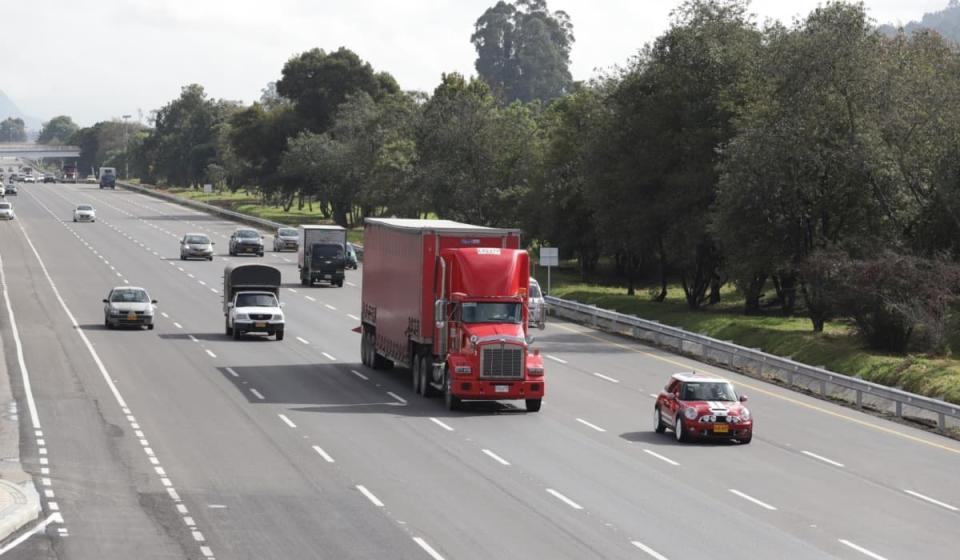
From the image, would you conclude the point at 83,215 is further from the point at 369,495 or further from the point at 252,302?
the point at 369,495

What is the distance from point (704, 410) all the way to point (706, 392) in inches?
22.5

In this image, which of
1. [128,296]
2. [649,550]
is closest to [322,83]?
[128,296]

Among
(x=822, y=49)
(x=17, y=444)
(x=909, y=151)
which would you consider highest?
(x=822, y=49)

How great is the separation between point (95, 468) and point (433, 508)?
288 inches

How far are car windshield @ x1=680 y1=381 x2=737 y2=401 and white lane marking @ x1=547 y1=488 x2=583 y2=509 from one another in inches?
281

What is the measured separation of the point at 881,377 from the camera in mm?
43812

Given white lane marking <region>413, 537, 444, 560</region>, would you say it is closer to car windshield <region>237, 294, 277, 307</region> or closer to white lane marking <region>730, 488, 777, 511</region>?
white lane marking <region>730, 488, 777, 511</region>

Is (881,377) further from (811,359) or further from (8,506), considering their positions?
(8,506)

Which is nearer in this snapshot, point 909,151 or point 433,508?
point 433,508

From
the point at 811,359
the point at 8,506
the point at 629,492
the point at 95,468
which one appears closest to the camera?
the point at 8,506

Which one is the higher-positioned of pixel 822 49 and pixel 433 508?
pixel 822 49

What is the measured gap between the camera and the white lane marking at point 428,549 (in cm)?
2088

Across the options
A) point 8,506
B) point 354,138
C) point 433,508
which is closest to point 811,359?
point 433,508

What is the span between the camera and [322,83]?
145875 millimetres
